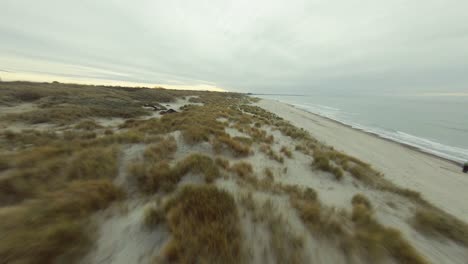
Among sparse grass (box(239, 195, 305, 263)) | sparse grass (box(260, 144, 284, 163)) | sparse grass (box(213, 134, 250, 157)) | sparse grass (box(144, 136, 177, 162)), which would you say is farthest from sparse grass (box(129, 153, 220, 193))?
sparse grass (box(260, 144, 284, 163))

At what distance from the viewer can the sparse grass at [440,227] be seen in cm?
342

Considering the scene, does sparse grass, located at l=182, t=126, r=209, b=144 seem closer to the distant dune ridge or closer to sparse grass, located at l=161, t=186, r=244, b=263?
the distant dune ridge

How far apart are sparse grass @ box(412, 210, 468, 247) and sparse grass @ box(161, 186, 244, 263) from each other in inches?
173

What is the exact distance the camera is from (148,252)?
2236 mm

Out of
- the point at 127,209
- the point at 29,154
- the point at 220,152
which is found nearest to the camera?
the point at 127,209

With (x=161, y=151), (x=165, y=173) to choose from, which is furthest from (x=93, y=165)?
(x=165, y=173)

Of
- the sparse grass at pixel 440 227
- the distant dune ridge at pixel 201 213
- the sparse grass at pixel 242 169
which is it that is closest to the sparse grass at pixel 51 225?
the distant dune ridge at pixel 201 213

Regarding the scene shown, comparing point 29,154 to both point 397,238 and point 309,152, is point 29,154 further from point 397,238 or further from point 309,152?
point 309,152

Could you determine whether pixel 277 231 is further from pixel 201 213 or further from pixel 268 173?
pixel 268 173

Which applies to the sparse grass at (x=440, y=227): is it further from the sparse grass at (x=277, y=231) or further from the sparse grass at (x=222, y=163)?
the sparse grass at (x=222, y=163)

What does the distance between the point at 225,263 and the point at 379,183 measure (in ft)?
20.5

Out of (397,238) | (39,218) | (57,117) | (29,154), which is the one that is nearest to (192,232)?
(39,218)

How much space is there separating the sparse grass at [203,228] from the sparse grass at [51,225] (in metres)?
1.26

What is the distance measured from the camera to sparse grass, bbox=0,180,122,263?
1989mm
